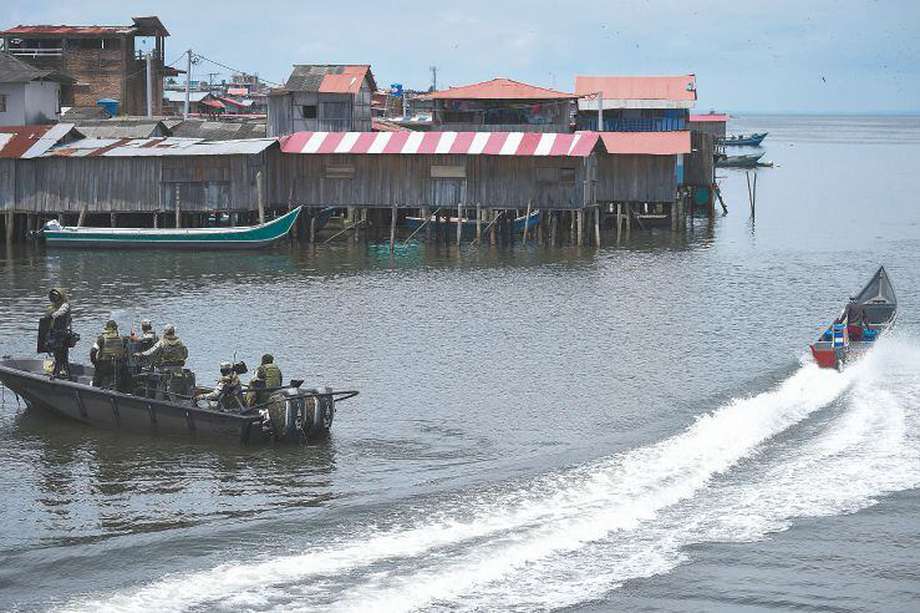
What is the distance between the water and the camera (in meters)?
16.2

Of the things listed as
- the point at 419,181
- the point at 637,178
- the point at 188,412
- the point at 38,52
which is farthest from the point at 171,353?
the point at 38,52

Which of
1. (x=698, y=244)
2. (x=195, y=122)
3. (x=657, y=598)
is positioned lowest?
(x=657, y=598)

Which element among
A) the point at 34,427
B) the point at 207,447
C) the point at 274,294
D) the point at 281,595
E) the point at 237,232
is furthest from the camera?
the point at 237,232

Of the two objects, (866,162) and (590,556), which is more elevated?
(866,162)

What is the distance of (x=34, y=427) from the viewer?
2425 centimetres

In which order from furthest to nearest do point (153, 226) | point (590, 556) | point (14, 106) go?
1. point (14, 106)
2. point (153, 226)
3. point (590, 556)

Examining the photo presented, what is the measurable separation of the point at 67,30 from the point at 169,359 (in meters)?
61.7

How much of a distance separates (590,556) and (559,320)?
1961 cm

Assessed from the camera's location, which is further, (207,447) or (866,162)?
(866,162)

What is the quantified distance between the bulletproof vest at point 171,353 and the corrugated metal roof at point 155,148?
30064 millimetres

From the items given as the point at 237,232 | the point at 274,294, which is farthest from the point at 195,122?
the point at 274,294

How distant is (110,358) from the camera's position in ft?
76.6

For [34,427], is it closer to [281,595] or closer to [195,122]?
[281,595]

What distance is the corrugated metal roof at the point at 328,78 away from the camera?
60.5 m
